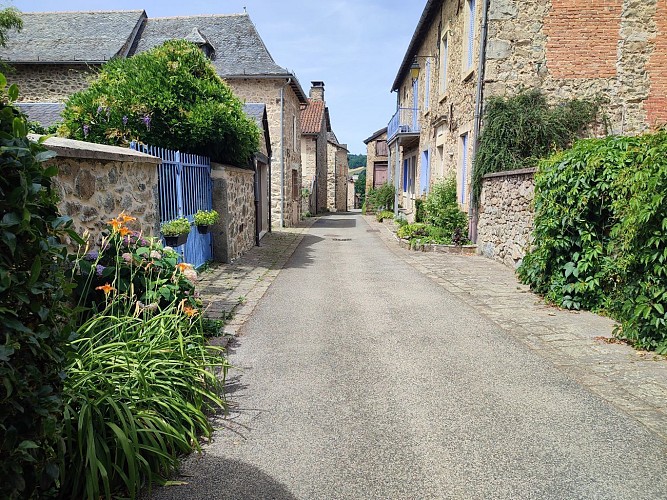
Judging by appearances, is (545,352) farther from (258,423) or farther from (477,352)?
(258,423)

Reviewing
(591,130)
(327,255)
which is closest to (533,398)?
(327,255)

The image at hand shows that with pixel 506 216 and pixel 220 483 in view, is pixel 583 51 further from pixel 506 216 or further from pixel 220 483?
pixel 220 483

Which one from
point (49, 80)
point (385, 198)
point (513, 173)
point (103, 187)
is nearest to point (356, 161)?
point (385, 198)

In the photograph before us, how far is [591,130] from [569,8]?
102 inches

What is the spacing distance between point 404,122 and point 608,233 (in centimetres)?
1517

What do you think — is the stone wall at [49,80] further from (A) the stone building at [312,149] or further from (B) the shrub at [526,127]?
(B) the shrub at [526,127]

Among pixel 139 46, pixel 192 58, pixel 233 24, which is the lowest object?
pixel 192 58

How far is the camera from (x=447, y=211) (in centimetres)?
1216

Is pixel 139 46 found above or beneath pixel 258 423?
above

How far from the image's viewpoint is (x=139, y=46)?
61.7ft

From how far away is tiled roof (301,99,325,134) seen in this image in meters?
28.6

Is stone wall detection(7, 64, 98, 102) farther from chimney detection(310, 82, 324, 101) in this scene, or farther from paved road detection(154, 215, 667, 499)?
chimney detection(310, 82, 324, 101)

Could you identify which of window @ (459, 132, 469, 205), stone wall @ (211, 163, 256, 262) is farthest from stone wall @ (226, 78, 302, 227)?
window @ (459, 132, 469, 205)

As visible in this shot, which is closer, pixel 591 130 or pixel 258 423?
pixel 258 423
